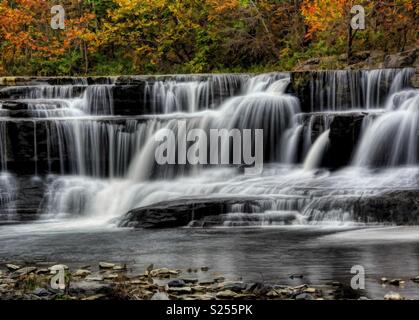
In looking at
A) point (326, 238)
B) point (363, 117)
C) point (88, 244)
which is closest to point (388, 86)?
point (363, 117)

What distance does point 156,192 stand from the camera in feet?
64.7

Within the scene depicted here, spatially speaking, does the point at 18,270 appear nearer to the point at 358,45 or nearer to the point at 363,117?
the point at 363,117

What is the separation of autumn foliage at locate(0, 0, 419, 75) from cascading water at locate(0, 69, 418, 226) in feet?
23.7

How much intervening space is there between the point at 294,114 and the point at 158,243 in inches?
359

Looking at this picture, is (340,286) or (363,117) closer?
(340,286)

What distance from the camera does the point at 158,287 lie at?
965cm

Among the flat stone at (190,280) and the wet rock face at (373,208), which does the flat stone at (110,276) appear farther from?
the wet rock face at (373,208)

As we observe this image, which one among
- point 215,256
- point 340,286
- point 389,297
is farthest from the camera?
point 215,256

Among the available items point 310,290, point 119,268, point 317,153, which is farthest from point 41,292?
point 317,153
